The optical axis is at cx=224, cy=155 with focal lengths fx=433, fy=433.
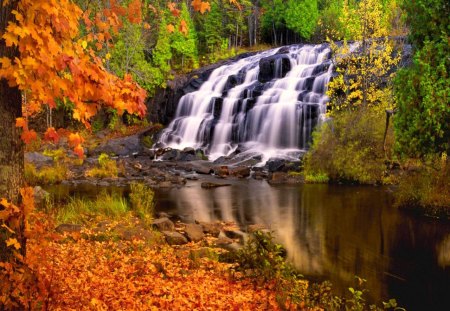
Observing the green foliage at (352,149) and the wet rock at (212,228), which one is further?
the green foliage at (352,149)

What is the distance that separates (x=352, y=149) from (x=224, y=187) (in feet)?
21.8

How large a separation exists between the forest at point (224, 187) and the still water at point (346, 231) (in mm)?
68

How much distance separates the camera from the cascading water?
30.7m

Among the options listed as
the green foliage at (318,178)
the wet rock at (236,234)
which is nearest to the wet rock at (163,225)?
the wet rock at (236,234)

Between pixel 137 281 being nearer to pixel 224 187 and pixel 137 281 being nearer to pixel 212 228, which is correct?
pixel 212 228

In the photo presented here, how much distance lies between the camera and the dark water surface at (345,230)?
9258mm

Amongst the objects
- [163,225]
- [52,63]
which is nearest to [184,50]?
[163,225]

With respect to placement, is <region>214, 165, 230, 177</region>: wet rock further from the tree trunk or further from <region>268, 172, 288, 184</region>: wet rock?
the tree trunk

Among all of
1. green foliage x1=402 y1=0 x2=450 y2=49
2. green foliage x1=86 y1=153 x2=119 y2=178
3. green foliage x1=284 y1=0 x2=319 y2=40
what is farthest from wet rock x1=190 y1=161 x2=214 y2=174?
green foliage x1=284 y1=0 x2=319 y2=40

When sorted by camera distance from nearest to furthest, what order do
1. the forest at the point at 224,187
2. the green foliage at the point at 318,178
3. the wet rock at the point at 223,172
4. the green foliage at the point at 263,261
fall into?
the forest at the point at 224,187, the green foliage at the point at 263,261, the green foliage at the point at 318,178, the wet rock at the point at 223,172

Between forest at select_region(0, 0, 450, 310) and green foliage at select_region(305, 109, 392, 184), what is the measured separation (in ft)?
0.27

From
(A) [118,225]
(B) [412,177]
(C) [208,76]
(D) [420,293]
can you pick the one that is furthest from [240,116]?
(D) [420,293]

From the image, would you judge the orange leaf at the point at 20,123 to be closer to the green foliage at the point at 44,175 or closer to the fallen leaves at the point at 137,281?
the fallen leaves at the point at 137,281

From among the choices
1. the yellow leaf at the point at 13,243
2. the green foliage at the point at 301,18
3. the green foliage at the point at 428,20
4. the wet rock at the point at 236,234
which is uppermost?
the green foliage at the point at 301,18
